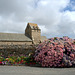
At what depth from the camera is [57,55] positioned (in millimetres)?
8086

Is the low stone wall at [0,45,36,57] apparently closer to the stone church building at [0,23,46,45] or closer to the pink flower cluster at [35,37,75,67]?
the pink flower cluster at [35,37,75,67]

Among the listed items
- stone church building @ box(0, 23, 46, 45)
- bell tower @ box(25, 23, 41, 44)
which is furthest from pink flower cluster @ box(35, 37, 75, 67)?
bell tower @ box(25, 23, 41, 44)

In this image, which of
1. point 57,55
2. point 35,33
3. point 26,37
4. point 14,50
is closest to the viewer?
point 57,55

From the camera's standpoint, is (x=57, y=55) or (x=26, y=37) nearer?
(x=57, y=55)

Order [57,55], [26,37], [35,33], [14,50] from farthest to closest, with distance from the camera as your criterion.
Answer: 1. [35,33]
2. [26,37]
3. [14,50]
4. [57,55]

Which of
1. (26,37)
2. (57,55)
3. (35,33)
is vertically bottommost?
(57,55)

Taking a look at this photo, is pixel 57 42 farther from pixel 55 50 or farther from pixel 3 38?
pixel 3 38

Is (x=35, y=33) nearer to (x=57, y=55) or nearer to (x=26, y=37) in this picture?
(x=26, y=37)

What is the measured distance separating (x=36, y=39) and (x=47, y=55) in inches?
1374

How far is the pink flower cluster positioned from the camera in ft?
26.3

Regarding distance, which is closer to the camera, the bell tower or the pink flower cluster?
the pink flower cluster

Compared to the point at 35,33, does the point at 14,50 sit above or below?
below

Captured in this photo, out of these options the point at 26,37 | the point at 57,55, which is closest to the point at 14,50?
the point at 57,55

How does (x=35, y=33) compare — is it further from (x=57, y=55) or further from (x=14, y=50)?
(x=57, y=55)
